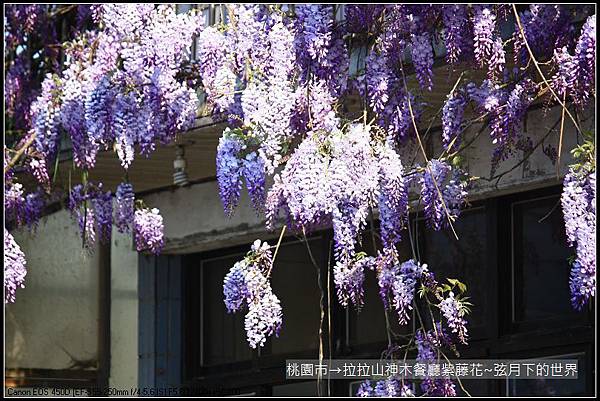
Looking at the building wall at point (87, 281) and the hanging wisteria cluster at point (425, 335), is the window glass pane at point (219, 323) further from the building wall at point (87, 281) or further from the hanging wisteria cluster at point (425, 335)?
the hanging wisteria cluster at point (425, 335)

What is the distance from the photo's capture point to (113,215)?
907 cm

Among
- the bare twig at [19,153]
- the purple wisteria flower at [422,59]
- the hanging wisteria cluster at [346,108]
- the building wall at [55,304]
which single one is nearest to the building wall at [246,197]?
the hanging wisteria cluster at [346,108]

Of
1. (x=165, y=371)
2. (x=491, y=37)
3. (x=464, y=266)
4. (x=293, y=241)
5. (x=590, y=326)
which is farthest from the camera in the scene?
(x=165, y=371)

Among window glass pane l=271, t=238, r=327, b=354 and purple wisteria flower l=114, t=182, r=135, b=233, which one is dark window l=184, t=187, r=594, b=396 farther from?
purple wisteria flower l=114, t=182, r=135, b=233

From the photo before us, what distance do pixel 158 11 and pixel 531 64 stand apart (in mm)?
2245

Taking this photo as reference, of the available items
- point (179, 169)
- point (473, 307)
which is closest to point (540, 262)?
point (473, 307)

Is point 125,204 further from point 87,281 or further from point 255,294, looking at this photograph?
point 255,294

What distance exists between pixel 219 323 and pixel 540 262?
258 centimetres

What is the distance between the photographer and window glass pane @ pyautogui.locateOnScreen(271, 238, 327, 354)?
8859mm

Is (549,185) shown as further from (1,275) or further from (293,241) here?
(1,275)

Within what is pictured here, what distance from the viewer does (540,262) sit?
770cm

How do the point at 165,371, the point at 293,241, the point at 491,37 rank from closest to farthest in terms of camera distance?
1. the point at 491,37
2. the point at 293,241
3. the point at 165,371

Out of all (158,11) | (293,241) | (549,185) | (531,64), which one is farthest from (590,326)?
(158,11)

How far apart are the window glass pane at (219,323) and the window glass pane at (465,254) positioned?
61.6 inches
